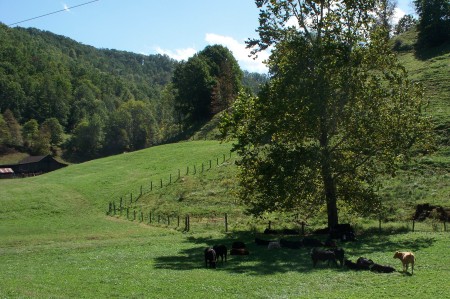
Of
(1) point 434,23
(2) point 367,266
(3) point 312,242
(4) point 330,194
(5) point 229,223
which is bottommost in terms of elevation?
(2) point 367,266

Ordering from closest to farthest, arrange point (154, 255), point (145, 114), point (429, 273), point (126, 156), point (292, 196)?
point (429, 273) < point (154, 255) < point (292, 196) < point (126, 156) < point (145, 114)

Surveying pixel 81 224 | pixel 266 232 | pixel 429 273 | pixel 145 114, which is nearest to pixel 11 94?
pixel 145 114

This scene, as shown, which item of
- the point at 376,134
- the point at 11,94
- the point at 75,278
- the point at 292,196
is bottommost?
the point at 75,278

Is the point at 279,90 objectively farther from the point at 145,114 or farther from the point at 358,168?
the point at 145,114

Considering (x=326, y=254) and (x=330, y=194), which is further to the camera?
(x=330, y=194)

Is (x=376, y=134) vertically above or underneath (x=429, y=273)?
above

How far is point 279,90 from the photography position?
1326 inches

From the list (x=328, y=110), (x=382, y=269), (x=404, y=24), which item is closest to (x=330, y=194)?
(x=328, y=110)

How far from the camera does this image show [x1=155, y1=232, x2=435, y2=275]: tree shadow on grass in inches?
911

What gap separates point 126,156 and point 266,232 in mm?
59129

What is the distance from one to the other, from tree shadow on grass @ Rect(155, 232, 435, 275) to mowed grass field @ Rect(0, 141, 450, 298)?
0.19ft

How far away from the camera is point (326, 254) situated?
75.4 ft

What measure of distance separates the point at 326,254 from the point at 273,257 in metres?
4.24

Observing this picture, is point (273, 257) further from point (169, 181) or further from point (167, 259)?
point (169, 181)
